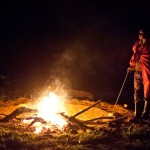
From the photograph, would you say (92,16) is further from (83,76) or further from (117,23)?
(83,76)

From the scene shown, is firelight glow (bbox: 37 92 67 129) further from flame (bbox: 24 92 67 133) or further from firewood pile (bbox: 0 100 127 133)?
firewood pile (bbox: 0 100 127 133)

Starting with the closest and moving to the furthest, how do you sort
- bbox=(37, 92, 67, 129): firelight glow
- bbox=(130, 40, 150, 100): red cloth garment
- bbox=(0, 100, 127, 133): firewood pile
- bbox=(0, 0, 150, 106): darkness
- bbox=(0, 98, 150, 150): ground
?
bbox=(0, 98, 150, 150): ground
bbox=(0, 100, 127, 133): firewood pile
bbox=(37, 92, 67, 129): firelight glow
bbox=(130, 40, 150, 100): red cloth garment
bbox=(0, 0, 150, 106): darkness

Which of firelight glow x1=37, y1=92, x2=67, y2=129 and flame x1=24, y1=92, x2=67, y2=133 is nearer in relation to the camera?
flame x1=24, y1=92, x2=67, y2=133

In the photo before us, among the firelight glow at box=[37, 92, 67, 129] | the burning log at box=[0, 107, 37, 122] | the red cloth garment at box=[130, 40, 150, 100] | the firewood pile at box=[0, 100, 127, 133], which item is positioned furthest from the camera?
the red cloth garment at box=[130, 40, 150, 100]

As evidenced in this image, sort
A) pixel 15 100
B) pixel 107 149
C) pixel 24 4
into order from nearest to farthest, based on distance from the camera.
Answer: pixel 107 149 → pixel 15 100 → pixel 24 4

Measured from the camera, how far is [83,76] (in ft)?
53.5

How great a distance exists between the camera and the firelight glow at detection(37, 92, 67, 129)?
371 inches

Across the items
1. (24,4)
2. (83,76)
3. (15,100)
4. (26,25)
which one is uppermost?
(24,4)

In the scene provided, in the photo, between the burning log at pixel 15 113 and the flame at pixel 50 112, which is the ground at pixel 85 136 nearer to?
the burning log at pixel 15 113

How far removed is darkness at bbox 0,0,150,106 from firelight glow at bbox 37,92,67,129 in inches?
146

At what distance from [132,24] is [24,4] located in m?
5.95

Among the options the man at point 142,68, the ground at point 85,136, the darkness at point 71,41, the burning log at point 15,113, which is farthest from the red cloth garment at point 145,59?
the darkness at point 71,41

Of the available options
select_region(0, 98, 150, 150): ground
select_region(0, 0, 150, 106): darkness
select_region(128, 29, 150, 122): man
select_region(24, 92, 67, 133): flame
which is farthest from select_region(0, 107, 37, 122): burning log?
A: select_region(0, 0, 150, 106): darkness

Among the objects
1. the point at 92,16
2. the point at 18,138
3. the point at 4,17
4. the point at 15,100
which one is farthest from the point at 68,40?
the point at 18,138
